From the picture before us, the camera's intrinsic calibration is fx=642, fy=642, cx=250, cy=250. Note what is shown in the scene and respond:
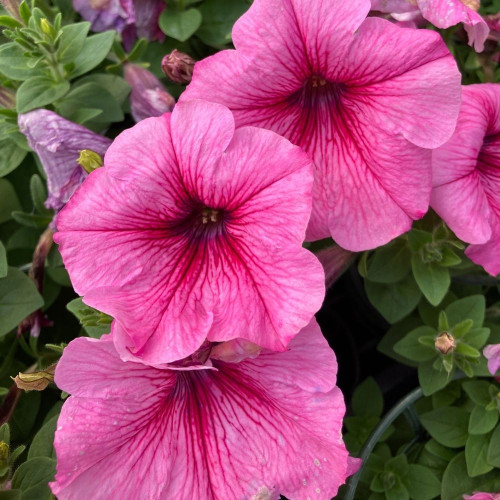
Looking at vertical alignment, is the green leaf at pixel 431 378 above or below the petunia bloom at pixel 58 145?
below

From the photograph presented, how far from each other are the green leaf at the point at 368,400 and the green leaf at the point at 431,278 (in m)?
0.32

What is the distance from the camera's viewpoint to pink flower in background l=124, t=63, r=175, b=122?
1009 millimetres

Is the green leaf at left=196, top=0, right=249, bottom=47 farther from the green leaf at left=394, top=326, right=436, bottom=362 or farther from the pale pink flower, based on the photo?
the pale pink flower

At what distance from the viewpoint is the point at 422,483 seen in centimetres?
114

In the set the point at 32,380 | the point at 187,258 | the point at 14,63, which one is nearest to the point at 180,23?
the point at 14,63

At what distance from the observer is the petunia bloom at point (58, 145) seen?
0.95 meters

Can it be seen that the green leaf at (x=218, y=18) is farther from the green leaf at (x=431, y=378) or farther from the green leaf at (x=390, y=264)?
the green leaf at (x=431, y=378)

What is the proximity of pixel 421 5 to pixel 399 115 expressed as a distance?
0.59ft

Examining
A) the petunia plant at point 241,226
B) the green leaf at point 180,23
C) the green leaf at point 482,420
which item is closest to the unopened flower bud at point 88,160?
the petunia plant at point 241,226

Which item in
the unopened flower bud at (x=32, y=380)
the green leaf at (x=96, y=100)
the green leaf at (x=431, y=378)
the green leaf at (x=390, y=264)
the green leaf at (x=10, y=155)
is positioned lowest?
the green leaf at (x=431, y=378)

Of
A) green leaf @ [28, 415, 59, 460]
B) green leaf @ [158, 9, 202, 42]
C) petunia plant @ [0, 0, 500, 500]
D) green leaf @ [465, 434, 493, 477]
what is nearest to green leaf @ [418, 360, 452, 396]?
petunia plant @ [0, 0, 500, 500]

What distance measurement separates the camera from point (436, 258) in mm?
1024

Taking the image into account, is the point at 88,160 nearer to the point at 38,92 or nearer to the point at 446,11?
the point at 38,92

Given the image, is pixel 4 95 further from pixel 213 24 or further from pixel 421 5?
pixel 421 5
